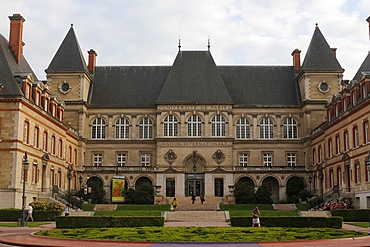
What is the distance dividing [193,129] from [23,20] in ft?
75.7

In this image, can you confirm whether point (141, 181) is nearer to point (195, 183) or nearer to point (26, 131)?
point (195, 183)

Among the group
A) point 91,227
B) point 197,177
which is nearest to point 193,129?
point 197,177

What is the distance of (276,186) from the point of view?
62.0m

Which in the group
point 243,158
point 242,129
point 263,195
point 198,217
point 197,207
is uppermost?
point 242,129

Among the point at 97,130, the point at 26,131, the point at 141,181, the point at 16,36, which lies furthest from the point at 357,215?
the point at 97,130

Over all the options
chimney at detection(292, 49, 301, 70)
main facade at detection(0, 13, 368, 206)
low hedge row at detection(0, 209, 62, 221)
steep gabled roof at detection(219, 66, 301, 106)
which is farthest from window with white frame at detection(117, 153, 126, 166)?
chimney at detection(292, 49, 301, 70)

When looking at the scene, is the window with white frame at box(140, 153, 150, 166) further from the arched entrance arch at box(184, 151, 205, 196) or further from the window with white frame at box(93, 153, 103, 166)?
the arched entrance arch at box(184, 151, 205, 196)

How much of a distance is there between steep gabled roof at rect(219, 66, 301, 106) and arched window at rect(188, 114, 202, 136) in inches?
225

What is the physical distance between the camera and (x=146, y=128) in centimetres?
6400

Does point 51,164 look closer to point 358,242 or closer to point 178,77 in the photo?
point 178,77

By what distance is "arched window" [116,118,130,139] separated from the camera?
64.0 m

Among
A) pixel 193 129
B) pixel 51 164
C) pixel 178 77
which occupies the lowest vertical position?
pixel 51 164

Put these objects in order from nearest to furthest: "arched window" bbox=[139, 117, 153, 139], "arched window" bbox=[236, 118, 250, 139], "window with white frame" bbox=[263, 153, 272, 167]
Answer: "window with white frame" bbox=[263, 153, 272, 167]
"arched window" bbox=[236, 118, 250, 139]
"arched window" bbox=[139, 117, 153, 139]

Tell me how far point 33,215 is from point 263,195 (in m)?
26.3
